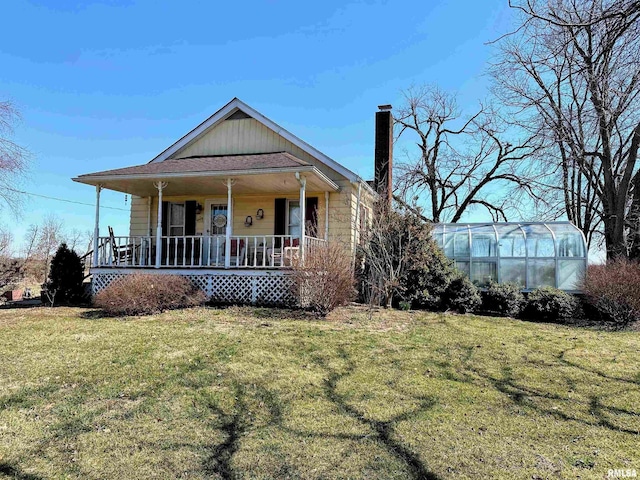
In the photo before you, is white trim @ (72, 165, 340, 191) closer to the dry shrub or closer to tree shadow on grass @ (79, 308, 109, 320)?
the dry shrub

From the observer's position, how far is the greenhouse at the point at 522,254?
14.0 metres

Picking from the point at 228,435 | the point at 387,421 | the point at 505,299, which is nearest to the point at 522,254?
the point at 505,299

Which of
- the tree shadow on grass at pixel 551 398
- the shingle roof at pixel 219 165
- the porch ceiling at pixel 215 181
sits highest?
the shingle roof at pixel 219 165

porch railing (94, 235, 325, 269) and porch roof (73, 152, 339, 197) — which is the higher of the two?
porch roof (73, 152, 339, 197)

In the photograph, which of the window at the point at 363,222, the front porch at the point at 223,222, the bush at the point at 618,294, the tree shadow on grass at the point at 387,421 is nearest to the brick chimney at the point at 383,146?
the window at the point at 363,222

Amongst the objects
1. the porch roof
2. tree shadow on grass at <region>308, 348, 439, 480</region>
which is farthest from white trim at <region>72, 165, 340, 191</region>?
tree shadow on grass at <region>308, 348, 439, 480</region>

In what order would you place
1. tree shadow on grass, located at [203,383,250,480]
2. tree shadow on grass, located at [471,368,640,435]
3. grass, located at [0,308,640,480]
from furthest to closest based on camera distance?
tree shadow on grass, located at [471,368,640,435]
grass, located at [0,308,640,480]
tree shadow on grass, located at [203,383,250,480]

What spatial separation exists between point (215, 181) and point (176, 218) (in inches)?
140

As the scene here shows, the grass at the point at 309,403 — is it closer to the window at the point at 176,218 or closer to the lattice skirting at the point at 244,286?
the lattice skirting at the point at 244,286

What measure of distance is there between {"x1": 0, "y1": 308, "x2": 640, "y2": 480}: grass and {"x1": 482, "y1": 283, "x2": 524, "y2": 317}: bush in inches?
142

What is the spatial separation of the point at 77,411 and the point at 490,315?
10760 mm

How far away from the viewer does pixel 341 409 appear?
4785 millimetres

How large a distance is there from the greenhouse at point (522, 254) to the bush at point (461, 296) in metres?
2.12

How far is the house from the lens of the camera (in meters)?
12.0
